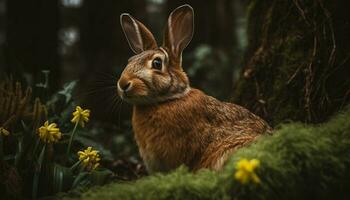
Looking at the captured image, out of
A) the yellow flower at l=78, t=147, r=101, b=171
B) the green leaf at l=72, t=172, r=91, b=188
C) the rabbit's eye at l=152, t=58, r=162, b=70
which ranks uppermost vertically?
the rabbit's eye at l=152, t=58, r=162, b=70

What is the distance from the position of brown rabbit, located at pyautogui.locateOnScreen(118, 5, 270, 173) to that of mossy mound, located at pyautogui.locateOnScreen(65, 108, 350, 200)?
0.92 metres

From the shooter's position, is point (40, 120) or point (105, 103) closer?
point (40, 120)

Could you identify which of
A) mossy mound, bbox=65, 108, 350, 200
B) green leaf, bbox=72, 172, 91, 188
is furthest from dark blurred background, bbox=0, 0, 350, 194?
mossy mound, bbox=65, 108, 350, 200

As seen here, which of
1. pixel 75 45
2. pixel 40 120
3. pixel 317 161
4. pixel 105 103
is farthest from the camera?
pixel 75 45

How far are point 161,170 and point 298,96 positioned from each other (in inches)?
68.2

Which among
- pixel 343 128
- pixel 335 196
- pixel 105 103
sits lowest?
pixel 105 103

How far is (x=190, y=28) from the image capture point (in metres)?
5.51

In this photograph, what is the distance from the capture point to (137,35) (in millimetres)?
5598

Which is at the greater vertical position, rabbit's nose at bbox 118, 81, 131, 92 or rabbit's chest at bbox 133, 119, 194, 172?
rabbit's nose at bbox 118, 81, 131, 92

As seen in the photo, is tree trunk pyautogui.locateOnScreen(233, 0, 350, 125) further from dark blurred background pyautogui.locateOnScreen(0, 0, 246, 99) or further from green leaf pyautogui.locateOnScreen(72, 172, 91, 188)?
dark blurred background pyautogui.locateOnScreen(0, 0, 246, 99)

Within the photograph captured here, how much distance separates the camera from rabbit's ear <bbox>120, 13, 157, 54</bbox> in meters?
5.54

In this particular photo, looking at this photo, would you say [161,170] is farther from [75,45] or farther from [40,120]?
[75,45]

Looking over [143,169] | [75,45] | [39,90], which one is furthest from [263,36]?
[75,45]

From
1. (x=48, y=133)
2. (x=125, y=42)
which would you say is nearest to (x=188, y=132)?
(x=48, y=133)
